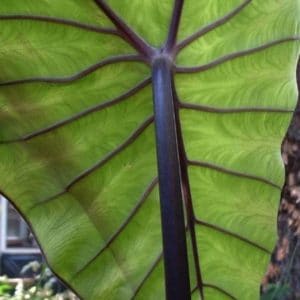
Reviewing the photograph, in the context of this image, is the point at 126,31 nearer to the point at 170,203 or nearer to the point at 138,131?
the point at 138,131

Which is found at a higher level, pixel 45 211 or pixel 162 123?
pixel 162 123

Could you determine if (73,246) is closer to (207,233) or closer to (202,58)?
(207,233)

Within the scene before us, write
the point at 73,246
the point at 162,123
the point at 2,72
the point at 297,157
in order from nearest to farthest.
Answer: the point at 162,123
the point at 2,72
the point at 73,246
the point at 297,157

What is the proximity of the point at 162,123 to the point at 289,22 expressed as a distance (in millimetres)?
279

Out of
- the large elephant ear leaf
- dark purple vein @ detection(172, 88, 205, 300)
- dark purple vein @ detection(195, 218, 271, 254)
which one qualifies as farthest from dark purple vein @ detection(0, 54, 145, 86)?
dark purple vein @ detection(195, 218, 271, 254)

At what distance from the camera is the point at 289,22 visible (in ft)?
2.62

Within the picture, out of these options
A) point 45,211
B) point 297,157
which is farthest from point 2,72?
point 297,157

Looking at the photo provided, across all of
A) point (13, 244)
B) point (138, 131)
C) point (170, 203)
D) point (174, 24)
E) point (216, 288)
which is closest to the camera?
point (170, 203)

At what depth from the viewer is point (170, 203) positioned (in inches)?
23.0

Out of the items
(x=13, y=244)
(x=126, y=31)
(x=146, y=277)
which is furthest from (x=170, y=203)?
(x=13, y=244)

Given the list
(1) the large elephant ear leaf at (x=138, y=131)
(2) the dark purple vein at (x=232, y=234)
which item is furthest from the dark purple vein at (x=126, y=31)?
(2) the dark purple vein at (x=232, y=234)

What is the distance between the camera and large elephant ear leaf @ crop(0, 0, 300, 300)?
0.77m

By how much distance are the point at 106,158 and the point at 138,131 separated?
57 millimetres

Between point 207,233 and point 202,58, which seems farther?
point 207,233
